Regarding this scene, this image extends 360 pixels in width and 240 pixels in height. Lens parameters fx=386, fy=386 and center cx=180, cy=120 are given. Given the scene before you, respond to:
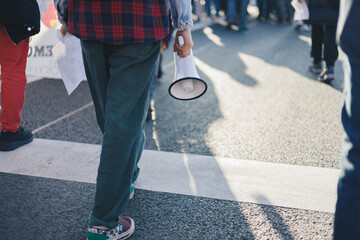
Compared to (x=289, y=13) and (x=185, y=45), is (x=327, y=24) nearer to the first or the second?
(x=185, y=45)

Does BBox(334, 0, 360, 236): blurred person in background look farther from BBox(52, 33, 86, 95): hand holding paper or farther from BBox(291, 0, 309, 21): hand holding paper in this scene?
BBox(291, 0, 309, 21): hand holding paper

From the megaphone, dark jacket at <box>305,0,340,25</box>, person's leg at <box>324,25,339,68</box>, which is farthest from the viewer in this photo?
person's leg at <box>324,25,339,68</box>

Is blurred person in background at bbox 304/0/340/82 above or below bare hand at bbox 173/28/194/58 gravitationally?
below

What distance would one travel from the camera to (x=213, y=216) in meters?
2.34

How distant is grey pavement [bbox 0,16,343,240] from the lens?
224cm

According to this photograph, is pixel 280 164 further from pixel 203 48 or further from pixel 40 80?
pixel 203 48

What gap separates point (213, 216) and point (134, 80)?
1.00 m

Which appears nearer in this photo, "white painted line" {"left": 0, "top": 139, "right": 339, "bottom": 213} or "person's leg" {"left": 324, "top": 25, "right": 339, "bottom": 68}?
"white painted line" {"left": 0, "top": 139, "right": 339, "bottom": 213}

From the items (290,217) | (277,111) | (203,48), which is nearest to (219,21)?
(203,48)

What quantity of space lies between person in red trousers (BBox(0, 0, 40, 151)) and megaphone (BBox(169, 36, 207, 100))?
55.9 inches

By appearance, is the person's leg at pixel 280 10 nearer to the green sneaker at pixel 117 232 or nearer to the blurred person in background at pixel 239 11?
the blurred person in background at pixel 239 11

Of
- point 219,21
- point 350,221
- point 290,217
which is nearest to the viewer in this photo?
point 350,221

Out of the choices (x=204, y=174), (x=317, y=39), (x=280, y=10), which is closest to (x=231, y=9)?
(x=280, y=10)

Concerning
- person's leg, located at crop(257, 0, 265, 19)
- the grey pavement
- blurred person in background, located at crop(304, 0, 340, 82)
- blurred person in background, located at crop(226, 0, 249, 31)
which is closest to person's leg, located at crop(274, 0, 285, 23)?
person's leg, located at crop(257, 0, 265, 19)
